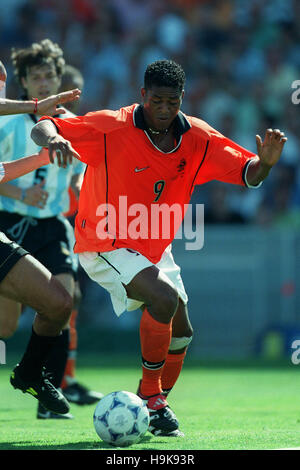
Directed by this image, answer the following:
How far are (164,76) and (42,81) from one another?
1.72 meters

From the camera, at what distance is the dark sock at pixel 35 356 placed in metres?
5.85

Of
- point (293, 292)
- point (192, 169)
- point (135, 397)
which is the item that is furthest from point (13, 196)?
point (293, 292)

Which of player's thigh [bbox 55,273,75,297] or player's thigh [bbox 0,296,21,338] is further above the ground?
player's thigh [bbox 55,273,75,297]

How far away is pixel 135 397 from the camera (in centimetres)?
526

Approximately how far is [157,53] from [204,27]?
1.03 m

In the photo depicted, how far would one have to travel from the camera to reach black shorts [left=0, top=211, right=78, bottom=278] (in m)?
6.86

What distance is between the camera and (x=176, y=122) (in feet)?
19.4

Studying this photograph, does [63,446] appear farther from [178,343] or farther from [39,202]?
[39,202]

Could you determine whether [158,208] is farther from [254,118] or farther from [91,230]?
[254,118]

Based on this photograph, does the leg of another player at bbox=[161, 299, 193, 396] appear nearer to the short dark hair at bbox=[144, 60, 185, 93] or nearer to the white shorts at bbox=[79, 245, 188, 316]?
the white shorts at bbox=[79, 245, 188, 316]

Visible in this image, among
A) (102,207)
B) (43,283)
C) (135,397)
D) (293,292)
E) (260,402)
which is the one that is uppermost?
(102,207)

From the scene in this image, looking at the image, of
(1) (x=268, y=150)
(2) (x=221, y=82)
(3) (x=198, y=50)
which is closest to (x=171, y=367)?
(1) (x=268, y=150)

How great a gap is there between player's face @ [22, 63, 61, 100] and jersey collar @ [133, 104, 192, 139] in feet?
4.43
